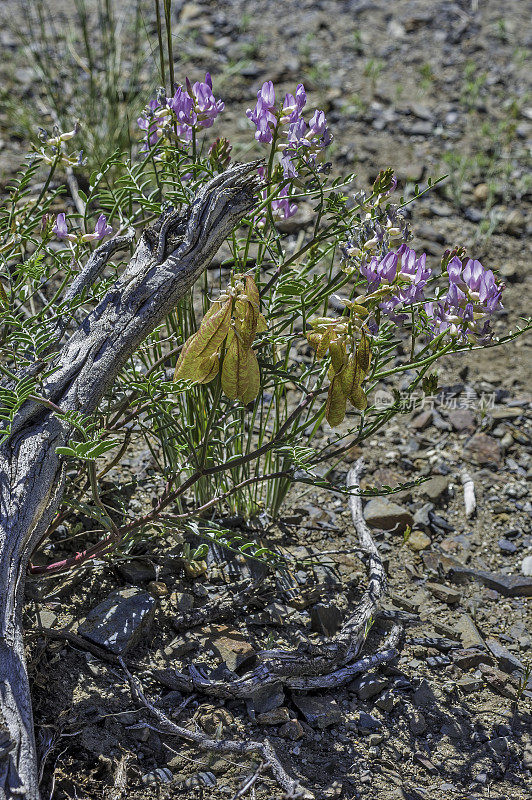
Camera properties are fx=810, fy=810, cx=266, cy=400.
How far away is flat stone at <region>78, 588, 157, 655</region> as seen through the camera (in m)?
2.07

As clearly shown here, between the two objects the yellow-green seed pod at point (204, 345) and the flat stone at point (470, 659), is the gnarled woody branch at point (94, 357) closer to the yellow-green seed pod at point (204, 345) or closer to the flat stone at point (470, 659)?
the yellow-green seed pod at point (204, 345)

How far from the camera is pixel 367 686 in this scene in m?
2.16

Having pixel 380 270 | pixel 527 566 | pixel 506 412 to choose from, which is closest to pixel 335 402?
pixel 380 270

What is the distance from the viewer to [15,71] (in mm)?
4977

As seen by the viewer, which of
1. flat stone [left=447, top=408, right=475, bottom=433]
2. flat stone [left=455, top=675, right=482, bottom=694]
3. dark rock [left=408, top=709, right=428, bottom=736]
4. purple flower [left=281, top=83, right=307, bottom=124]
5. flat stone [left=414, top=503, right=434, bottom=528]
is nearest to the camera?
purple flower [left=281, top=83, right=307, bottom=124]

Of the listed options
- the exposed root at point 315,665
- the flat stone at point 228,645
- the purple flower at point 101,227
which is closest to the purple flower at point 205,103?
the purple flower at point 101,227

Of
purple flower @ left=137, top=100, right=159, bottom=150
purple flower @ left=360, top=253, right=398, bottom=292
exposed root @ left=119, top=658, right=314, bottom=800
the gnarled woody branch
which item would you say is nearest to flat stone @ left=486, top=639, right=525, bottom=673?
exposed root @ left=119, top=658, right=314, bottom=800

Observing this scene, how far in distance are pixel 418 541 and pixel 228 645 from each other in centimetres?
85

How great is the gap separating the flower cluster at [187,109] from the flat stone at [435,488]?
1.52 meters

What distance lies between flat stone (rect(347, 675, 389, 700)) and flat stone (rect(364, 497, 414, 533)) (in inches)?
25.8

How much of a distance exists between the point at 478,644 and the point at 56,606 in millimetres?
1216

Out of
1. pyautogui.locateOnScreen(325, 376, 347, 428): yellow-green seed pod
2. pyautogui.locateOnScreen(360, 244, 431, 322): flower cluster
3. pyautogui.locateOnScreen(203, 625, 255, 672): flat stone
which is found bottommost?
pyautogui.locateOnScreen(203, 625, 255, 672): flat stone

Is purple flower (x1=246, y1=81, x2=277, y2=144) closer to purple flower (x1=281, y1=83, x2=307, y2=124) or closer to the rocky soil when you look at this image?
purple flower (x1=281, y1=83, x2=307, y2=124)

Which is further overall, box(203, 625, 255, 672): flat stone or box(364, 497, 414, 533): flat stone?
box(364, 497, 414, 533): flat stone
